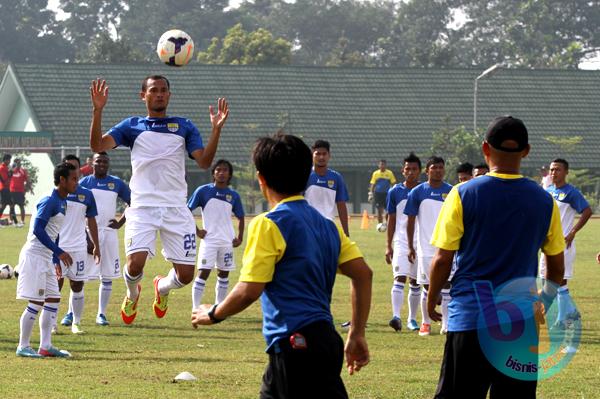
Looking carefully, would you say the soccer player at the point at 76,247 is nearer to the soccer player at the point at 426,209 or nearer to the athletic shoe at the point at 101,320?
the athletic shoe at the point at 101,320

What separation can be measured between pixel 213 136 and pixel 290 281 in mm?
5032

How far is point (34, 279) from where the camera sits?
12.7 m

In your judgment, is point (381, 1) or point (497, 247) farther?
point (381, 1)

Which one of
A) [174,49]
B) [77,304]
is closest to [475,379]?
[174,49]

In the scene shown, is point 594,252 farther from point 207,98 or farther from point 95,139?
point 207,98

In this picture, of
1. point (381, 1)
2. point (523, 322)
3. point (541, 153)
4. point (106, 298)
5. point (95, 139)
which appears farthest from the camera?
point (381, 1)

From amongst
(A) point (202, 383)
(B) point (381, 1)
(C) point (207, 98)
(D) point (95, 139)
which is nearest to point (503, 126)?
(A) point (202, 383)

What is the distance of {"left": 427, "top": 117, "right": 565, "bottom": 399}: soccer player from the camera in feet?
22.4

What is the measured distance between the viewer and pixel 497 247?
6.91 metres

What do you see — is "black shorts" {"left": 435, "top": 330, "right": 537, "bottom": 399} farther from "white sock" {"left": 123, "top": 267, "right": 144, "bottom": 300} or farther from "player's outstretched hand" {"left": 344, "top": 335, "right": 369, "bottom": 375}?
"white sock" {"left": 123, "top": 267, "right": 144, "bottom": 300}

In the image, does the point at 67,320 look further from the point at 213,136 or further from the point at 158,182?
the point at 213,136

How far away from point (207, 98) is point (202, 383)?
48.8m

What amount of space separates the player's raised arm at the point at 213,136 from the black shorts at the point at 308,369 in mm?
4731

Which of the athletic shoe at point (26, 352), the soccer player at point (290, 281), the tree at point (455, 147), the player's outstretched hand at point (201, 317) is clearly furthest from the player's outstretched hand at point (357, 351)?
the tree at point (455, 147)
